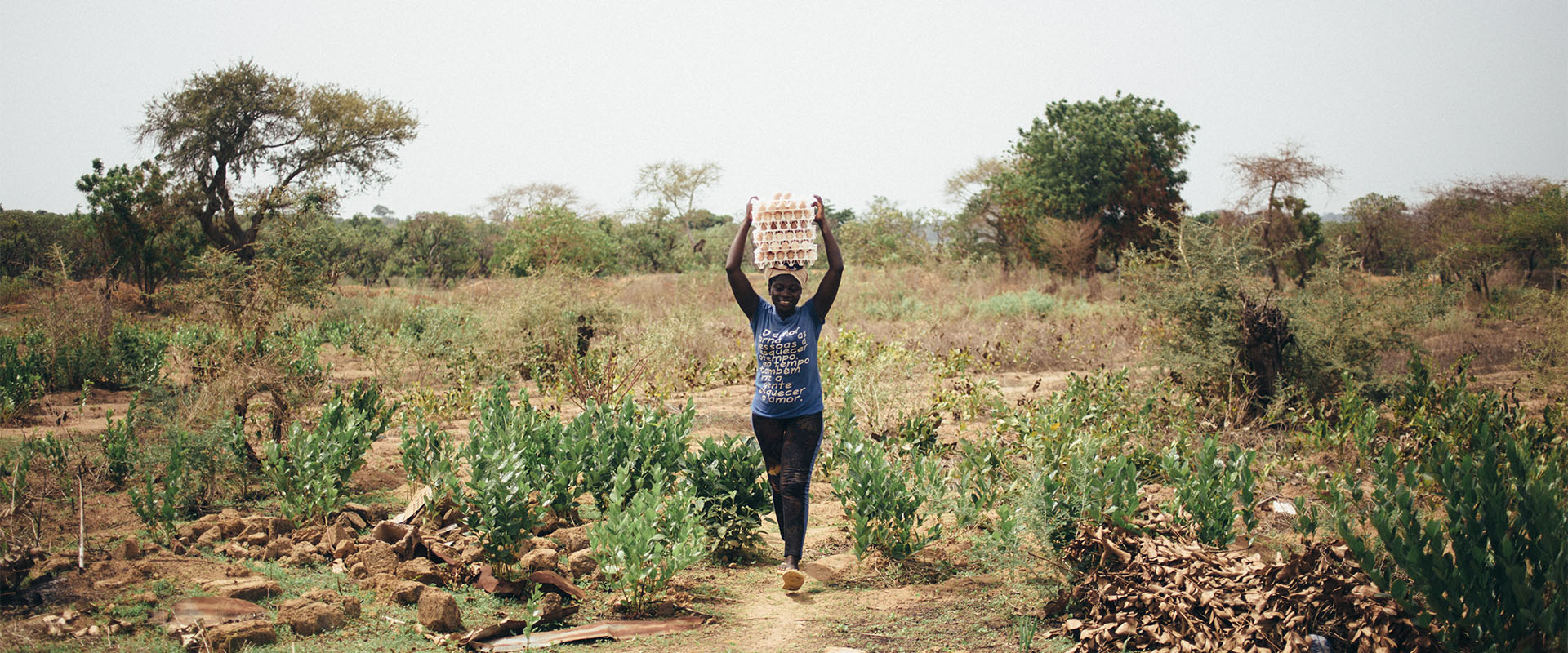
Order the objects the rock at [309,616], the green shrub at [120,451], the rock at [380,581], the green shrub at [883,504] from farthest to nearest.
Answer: the green shrub at [120,451], the green shrub at [883,504], the rock at [380,581], the rock at [309,616]

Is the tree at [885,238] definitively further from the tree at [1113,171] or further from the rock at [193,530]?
the rock at [193,530]

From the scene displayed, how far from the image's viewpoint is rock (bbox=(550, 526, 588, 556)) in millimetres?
4785

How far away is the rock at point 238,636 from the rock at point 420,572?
79cm

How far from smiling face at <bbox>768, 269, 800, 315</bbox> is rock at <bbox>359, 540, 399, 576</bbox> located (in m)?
2.32

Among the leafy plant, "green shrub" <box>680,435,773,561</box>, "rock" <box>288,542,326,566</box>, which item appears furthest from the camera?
"green shrub" <box>680,435,773,561</box>

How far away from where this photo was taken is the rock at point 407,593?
3895 millimetres

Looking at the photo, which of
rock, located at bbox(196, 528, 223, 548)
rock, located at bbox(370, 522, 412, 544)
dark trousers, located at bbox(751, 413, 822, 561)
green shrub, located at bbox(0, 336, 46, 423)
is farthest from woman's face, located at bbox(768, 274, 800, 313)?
green shrub, located at bbox(0, 336, 46, 423)

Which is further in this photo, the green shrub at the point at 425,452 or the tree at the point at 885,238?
the tree at the point at 885,238

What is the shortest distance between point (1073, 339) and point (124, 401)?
485 inches

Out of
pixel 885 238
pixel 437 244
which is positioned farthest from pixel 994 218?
pixel 437 244

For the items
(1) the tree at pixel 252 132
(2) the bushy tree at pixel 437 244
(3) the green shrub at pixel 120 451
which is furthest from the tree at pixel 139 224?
(3) the green shrub at pixel 120 451

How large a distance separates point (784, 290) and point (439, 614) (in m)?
2.19

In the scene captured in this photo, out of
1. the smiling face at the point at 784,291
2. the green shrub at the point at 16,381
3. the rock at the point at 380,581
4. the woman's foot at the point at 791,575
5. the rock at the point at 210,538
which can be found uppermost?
the smiling face at the point at 784,291

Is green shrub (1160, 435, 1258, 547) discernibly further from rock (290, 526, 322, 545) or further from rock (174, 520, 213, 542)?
rock (174, 520, 213, 542)
